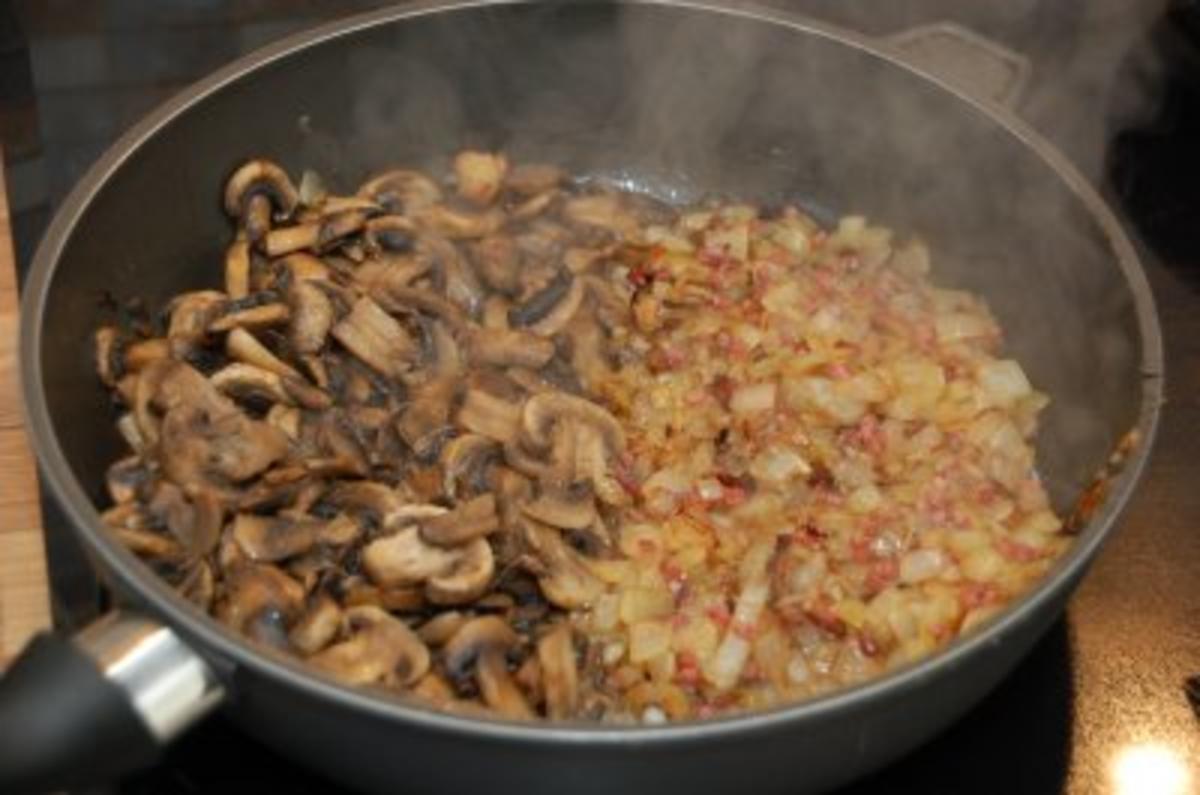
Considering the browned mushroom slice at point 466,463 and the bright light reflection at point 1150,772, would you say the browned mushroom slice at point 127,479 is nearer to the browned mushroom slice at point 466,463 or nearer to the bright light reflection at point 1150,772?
the browned mushroom slice at point 466,463

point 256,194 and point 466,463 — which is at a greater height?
point 256,194

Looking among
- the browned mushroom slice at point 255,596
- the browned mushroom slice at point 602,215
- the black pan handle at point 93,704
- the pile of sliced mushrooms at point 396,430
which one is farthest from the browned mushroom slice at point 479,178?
the black pan handle at point 93,704

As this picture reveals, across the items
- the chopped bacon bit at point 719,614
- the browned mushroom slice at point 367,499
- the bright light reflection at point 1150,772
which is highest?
the browned mushroom slice at point 367,499

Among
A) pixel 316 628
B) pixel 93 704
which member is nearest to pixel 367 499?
pixel 316 628

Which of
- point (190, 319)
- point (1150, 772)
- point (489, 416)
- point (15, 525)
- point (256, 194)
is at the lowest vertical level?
point (1150, 772)

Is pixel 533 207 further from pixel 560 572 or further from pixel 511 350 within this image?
pixel 560 572

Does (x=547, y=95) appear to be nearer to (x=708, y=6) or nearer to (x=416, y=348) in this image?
(x=708, y=6)

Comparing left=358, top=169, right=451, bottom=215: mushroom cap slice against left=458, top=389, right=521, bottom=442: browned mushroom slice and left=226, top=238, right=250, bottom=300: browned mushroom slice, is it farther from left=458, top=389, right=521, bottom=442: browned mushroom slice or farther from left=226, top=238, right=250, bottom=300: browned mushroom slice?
left=458, top=389, right=521, bottom=442: browned mushroom slice

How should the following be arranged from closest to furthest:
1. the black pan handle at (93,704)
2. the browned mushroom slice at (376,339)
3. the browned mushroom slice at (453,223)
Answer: the black pan handle at (93,704) < the browned mushroom slice at (376,339) < the browned mushroom slice at (453,223)

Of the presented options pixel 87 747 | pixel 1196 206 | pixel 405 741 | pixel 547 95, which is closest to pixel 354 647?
pixel 405 741
